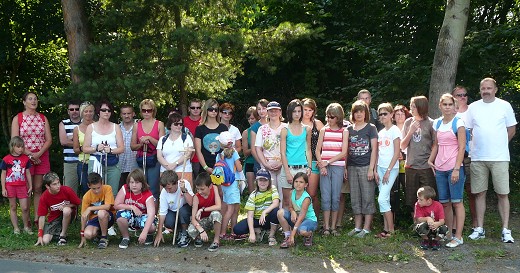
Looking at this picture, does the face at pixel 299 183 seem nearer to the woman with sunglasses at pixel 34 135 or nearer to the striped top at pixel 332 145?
the striped top at pixel 332 145

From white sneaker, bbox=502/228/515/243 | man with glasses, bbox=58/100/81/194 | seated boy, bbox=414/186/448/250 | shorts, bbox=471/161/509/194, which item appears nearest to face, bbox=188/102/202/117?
man with glasses, bbox=58/100/81/194

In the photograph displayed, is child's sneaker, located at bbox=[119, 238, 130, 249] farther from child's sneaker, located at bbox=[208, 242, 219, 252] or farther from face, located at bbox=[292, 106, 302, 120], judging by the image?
face, located at bbox=[292, 106, 302, 120]

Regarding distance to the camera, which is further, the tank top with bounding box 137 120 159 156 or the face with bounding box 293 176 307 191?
the tank top with bounding box 137 120 159 156

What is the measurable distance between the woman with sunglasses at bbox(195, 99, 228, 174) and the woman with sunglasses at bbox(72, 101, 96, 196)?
162cm

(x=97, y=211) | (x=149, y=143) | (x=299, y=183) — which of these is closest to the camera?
(x=299, y=183)

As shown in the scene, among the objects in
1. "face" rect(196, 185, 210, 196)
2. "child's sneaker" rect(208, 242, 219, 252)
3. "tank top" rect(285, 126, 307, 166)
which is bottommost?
"child's sneaker" rect(208, 242, 219, 252)

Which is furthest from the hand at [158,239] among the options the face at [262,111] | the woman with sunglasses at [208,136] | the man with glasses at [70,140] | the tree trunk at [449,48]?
the tree trunk at [449,48]

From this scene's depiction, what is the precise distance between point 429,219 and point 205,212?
2753mm

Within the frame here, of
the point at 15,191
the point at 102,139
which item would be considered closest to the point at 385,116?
the point at 102,139

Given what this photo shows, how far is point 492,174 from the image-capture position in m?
8.41

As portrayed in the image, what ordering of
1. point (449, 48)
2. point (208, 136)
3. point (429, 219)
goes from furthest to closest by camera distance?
point (449, 48), point (208, 136), point (429, 219)

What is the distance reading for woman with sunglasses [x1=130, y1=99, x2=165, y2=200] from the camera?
922cm

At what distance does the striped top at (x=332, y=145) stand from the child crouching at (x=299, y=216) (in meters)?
0.55

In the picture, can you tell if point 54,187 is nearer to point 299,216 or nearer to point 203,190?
point 203,190
